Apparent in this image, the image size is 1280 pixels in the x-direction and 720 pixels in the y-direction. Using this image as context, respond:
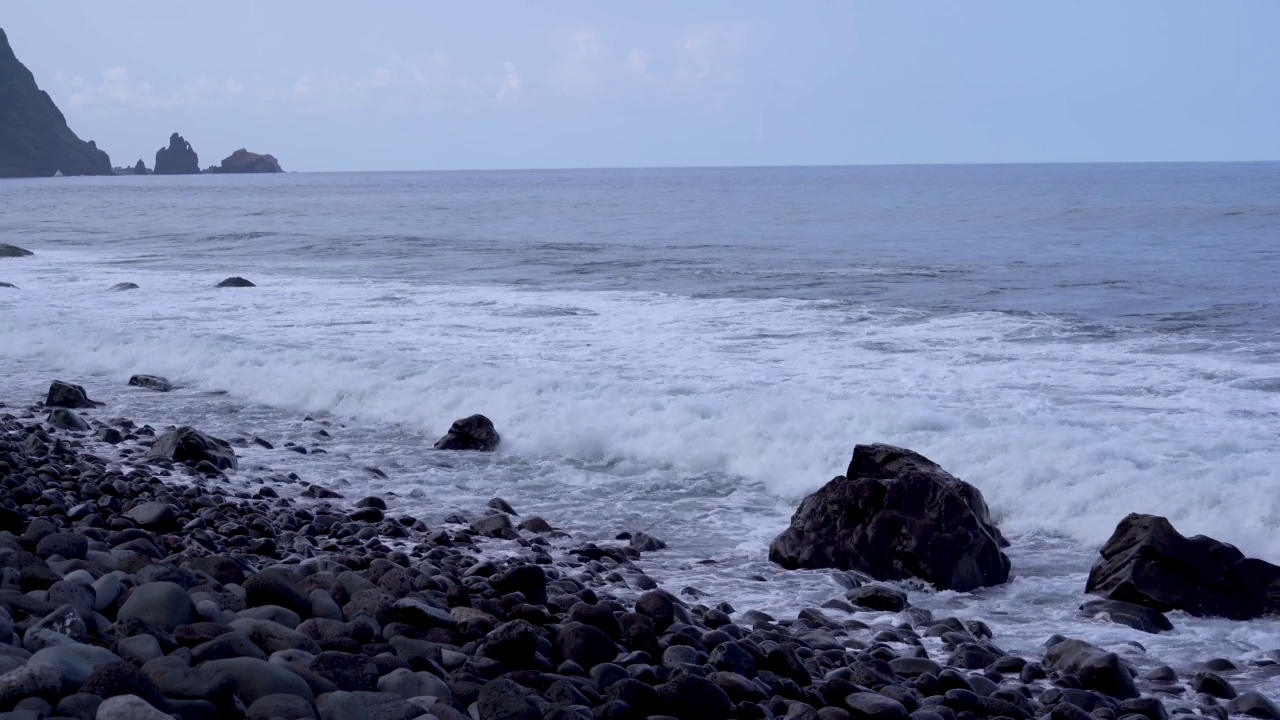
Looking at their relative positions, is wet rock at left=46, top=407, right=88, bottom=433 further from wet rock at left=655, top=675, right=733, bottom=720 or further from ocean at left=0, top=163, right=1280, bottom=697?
wet rock at left=655, top=675, right=733, bottom=720

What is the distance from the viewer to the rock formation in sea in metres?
173

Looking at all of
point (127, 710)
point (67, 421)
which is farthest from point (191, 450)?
point (127, 710)

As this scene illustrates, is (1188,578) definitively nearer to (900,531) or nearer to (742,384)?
(900,531)

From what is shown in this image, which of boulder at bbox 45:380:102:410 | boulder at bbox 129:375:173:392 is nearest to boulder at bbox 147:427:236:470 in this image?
boulder at bbox 45:380:102:410

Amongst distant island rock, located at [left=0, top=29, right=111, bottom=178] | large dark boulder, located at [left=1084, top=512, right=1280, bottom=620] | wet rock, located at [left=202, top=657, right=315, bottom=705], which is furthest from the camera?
distant island rock, located at [left=0, top=29, right=111, bottom=178]

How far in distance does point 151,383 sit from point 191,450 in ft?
13.2

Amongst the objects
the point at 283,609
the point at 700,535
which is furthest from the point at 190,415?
the point at 283,609

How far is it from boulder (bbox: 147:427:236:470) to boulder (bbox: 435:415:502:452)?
164 cm

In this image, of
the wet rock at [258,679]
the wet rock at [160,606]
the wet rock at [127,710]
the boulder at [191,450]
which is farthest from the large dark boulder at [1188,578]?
the boulder at [191,450]

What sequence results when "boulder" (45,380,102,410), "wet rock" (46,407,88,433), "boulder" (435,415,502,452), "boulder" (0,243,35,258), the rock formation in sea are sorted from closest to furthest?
"boulder" (435,415,502,452)
"wet rock" (46,407,88,433)
"boulder" (45,380,102,410)
"boulder" (0,243,35,258)
the rock formation in sea

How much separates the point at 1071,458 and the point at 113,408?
27.3 feet

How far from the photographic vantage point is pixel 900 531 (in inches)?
245

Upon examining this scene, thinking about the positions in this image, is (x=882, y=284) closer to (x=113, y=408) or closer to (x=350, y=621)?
(x=113, y=408)

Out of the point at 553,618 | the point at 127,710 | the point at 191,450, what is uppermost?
the point at 127,710
